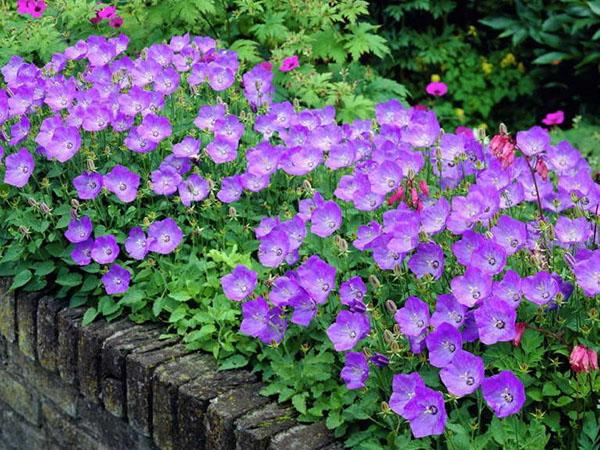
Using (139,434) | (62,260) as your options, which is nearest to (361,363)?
(139,434)

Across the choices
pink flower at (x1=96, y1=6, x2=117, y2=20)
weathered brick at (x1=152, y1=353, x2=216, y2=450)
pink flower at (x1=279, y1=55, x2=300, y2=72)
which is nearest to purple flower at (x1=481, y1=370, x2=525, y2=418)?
weathered brick at (x1=152, y1=353, x2=216, y2=450)

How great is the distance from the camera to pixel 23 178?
3131 millimetres

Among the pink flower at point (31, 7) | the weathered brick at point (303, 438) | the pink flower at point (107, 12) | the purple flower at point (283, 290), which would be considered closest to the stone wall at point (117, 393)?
the weathered brick at point (303, 438)

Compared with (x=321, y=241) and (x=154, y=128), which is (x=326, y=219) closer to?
(x=321, y=241)

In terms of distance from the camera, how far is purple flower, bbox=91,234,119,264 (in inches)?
116

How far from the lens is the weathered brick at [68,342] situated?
296cm

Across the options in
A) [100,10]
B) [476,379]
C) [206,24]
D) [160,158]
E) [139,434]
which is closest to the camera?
[476,379]

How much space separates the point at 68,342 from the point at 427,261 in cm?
117

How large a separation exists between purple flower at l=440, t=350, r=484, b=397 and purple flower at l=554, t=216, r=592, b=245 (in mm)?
465

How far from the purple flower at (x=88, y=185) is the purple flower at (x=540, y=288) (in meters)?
1.40

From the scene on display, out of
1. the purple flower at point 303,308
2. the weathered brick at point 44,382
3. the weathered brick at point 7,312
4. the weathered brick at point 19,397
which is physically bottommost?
the weathered brick at point 19,397

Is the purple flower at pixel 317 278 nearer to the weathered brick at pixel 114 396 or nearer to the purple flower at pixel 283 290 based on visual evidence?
the purple flower at pixel 283 290

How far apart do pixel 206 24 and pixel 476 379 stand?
2946 millimetres

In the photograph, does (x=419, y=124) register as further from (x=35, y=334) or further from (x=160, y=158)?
(x=35, y=334)
